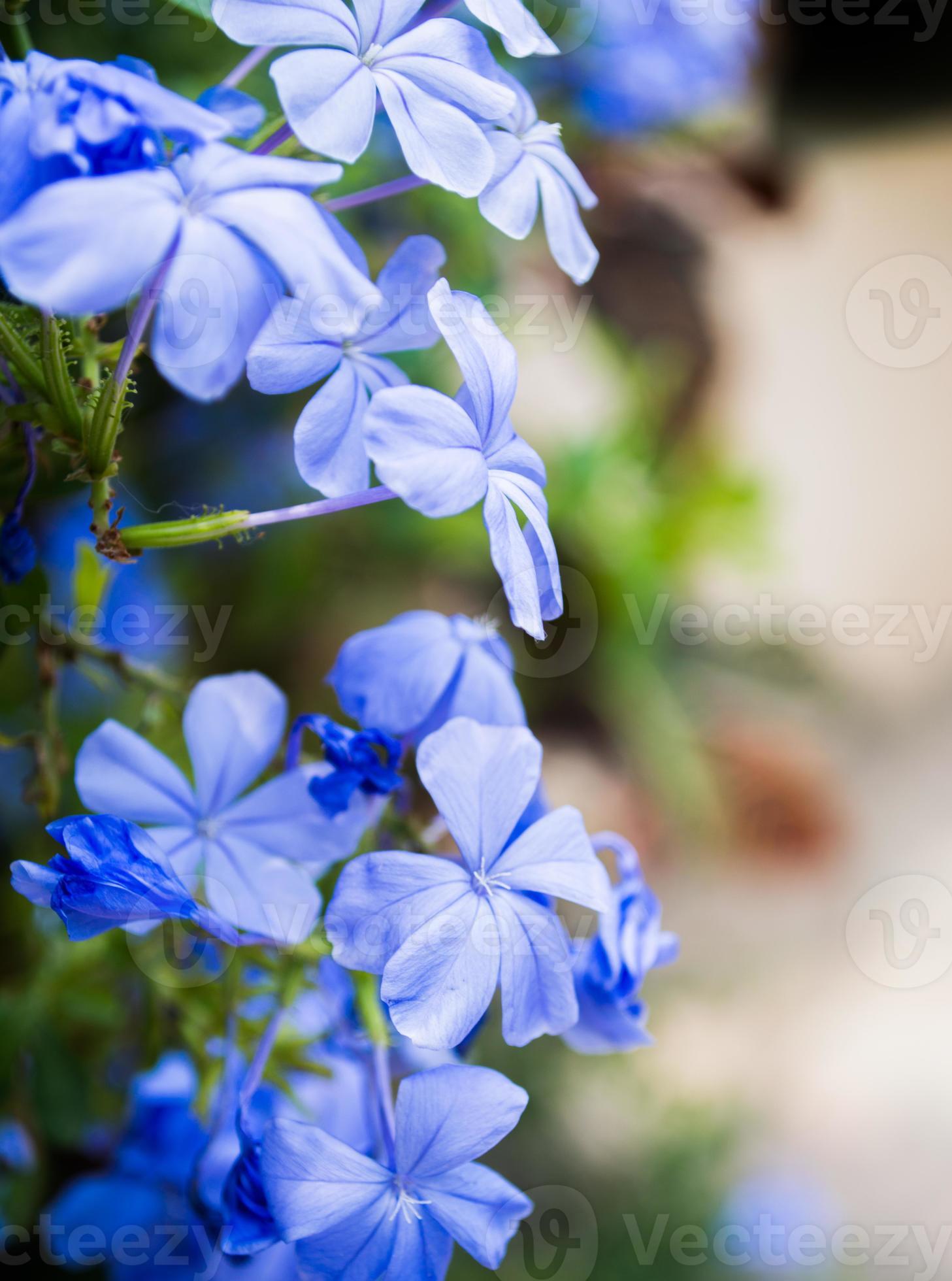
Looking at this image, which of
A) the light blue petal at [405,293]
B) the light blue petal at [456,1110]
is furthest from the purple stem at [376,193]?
the light blue petal at [456,1110]

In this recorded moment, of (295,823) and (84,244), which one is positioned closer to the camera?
(84,244)

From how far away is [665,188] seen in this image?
73.2 inches

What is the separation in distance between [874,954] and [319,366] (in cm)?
145

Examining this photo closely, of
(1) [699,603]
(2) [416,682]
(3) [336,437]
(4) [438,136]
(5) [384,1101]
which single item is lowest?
(1) [699,603]

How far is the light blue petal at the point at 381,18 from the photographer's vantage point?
0.38 meters

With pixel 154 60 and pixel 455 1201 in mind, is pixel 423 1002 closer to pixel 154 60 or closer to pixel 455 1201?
pixel 455 1201

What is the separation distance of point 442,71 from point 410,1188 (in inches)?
16.0

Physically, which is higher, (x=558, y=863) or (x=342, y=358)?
(x=342, y=358)

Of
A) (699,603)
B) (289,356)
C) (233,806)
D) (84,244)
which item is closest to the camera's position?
(84,244)

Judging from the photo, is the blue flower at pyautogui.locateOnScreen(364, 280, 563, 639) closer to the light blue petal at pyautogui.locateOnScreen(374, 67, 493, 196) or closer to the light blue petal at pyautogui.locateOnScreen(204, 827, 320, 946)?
the light blue petal at pyautogui.locateOnScreen(374, 67, 493, 196)

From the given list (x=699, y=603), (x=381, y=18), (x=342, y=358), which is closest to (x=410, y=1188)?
(x=342, y=358)

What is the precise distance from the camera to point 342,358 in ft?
1.39

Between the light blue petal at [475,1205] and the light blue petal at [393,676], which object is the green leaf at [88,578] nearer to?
the light blue petal at [393,676]

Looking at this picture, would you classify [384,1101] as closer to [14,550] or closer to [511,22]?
[14,550]
